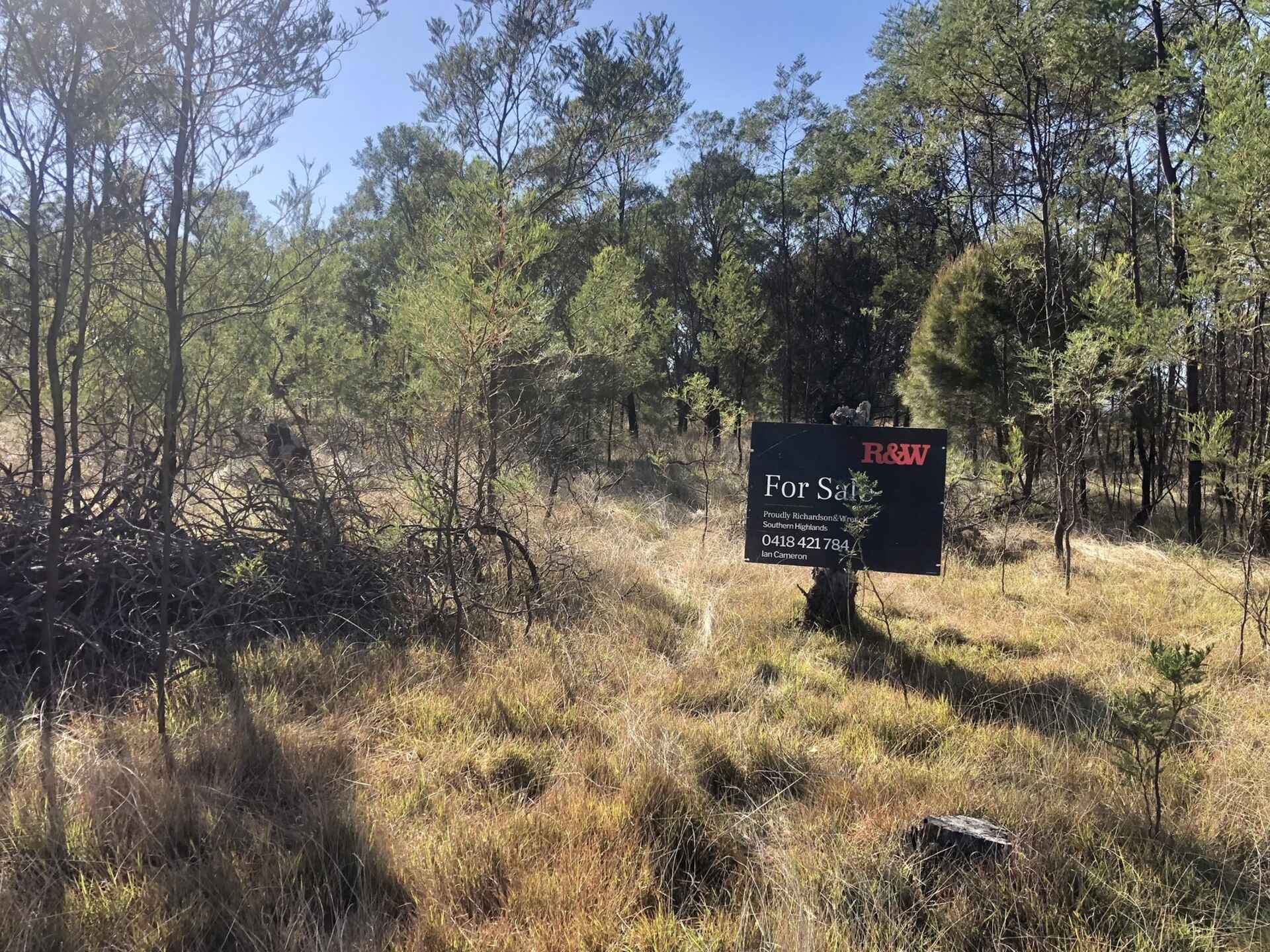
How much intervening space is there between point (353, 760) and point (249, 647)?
144cm

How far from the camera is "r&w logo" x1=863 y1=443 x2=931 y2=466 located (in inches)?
182

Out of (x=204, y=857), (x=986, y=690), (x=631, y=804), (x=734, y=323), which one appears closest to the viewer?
(x=204, y=857)

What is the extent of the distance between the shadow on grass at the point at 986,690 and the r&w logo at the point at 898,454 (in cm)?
122

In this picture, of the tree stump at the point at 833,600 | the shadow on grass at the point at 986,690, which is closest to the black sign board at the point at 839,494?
the tree stump at the point at 833,600

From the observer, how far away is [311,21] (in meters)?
3.35

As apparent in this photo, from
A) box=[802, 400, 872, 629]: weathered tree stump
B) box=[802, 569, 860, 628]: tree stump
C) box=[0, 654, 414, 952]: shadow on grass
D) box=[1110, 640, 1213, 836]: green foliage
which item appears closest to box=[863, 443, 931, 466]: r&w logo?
box=[802, 400, 872, 629]: weathered tree stump

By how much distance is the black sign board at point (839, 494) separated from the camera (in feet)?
15.1

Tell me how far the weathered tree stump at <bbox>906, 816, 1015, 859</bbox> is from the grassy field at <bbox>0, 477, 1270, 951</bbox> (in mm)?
47

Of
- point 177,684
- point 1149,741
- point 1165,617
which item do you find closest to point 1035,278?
point 1165,617

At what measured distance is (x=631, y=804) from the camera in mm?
2516

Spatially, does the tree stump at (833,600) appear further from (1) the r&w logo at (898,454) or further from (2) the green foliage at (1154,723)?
(2) the green foliage at (1154,723)

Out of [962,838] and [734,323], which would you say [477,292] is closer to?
[962,838]

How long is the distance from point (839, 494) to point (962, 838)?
2.71 metres

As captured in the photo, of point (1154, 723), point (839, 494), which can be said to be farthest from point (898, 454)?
point (1154, 723)
